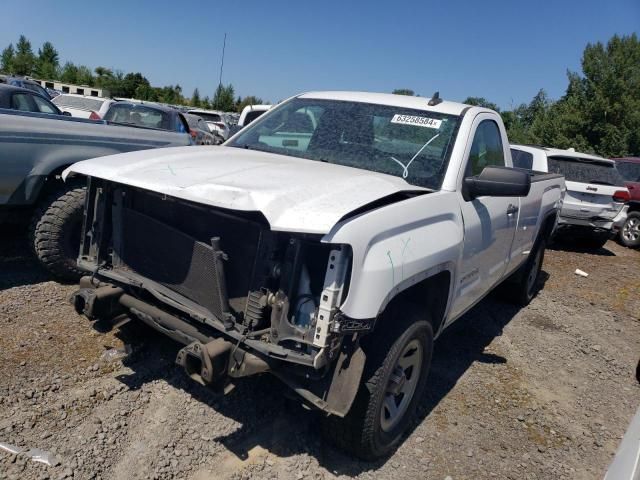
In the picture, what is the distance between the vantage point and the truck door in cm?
358

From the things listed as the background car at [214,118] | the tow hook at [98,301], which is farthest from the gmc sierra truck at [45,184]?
the background car at [214,118]

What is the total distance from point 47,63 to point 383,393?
240 feet

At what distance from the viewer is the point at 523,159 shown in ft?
31.7

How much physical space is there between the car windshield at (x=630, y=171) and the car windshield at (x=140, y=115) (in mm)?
9950

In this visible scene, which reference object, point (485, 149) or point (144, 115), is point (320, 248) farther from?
point (144, 115)

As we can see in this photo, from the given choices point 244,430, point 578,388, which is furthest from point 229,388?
point 578,388

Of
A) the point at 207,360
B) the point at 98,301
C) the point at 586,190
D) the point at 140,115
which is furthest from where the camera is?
the point at 140,115

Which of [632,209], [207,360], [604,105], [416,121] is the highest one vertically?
[604,105]

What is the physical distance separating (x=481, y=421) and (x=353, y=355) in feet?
5.46

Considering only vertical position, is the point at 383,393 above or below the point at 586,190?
below

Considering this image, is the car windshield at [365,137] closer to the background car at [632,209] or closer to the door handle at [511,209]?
the door handle at [511,209]

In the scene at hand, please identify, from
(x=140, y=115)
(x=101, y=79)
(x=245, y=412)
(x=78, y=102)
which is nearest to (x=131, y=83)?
(x=101, y=79)

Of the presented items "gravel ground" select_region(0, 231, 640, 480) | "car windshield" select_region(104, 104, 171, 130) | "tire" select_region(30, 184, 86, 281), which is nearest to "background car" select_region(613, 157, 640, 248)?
"gravel ground" select_region(0, 231, 640, 480)

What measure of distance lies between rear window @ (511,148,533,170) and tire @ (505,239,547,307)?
3.57m
